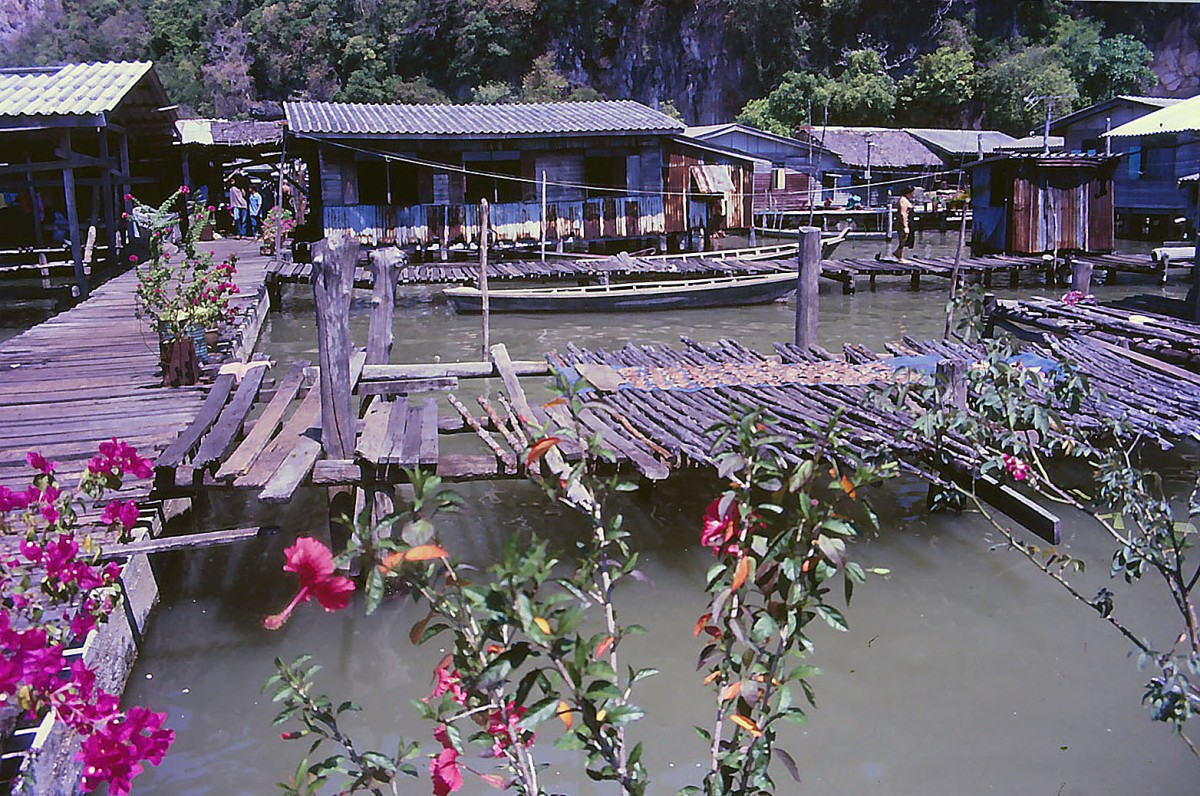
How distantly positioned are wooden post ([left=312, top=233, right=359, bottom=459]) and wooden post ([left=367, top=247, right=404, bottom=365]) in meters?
2.42

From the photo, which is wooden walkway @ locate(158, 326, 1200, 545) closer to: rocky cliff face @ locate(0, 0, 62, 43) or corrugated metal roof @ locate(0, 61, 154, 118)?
corrugated metal roof @ locate(0, 61, 154, 118)

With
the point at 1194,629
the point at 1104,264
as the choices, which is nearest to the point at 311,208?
the point at 1104,264

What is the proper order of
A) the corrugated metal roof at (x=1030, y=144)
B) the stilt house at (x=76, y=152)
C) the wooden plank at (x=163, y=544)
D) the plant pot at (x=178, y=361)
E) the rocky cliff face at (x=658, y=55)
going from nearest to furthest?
the wooden plank at (x=163, y=544) → the plant pot at (x=178, y=361) → the stilt house at (x=76, y=152) → the corrugated metal roof at (x=1030, y=144) → the rocky cliff face at (x=658, y=55)

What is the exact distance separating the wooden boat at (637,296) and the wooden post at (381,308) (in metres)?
A: 7.30

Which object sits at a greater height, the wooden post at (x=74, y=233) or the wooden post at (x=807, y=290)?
the wooden post at (x=74, y=233)

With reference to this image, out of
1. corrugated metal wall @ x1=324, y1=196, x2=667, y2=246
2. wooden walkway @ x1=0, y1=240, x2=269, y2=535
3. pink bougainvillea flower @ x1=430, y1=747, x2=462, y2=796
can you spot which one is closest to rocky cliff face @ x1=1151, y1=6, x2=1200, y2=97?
corrugated metal wall @ x1=324, y1=196, x2=667, y2=246

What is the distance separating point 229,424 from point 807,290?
253 inches

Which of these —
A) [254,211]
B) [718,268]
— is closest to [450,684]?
[718,268]

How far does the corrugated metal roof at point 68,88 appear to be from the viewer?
12837mm

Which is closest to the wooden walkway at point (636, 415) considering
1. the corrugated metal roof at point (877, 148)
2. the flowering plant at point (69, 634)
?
the flowering plant at point (69, 634)

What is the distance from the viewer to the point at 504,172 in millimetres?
21312

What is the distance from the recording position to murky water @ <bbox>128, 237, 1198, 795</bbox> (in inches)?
185

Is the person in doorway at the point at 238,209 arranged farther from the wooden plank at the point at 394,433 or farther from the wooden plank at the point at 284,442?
the wooden plank at the point at 394,433

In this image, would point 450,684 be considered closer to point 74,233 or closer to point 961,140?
point 74,233
